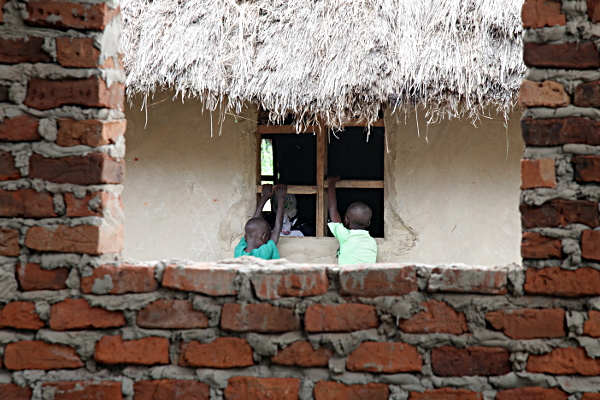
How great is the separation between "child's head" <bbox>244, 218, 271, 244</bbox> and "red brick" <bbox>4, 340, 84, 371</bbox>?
2.03 meters

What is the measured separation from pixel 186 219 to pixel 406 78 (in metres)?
1.99

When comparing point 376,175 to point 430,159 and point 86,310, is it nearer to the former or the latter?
point 430,159

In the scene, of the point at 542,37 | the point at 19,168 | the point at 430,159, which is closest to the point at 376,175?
the point at 430,159

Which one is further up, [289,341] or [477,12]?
[477,12]

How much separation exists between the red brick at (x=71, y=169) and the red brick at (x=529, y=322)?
1.45m

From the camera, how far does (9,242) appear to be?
1878 mm

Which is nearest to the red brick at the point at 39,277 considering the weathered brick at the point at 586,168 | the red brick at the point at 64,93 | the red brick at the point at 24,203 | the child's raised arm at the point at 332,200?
the red brick at the point at 24,203

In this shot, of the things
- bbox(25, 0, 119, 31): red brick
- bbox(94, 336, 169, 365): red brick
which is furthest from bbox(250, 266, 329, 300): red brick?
bbox(25, 0, 119, 31): red brick

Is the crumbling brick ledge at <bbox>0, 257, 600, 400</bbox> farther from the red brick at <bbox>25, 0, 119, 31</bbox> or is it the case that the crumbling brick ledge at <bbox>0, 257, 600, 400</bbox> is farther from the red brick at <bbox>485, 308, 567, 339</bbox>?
the red brick at <bbox>25, 0, 119, 31</bbox>

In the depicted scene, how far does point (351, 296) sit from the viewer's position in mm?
1892

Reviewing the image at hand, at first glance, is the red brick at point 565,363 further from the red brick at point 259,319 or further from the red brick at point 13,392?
the red brick at point 13,392

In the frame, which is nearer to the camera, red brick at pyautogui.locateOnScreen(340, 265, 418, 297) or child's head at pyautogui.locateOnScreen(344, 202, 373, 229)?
red brick at pyautogui.locateOnScreen(340, 265, 418, 297)

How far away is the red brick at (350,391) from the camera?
1855 millimetres

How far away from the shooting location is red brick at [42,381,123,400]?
6.21 feet
